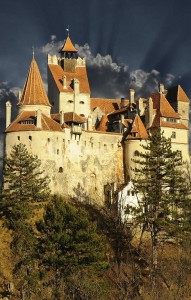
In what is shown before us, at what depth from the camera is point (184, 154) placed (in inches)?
3231

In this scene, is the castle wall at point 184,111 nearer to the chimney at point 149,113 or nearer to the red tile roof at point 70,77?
the chimney at point 149,113

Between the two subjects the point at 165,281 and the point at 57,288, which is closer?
the point at 57,288

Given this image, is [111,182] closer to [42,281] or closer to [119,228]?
[119,228]

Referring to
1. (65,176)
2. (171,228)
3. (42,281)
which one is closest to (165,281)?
(171,228)

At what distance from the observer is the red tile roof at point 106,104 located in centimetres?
8975

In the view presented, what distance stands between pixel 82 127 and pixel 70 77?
446 inches

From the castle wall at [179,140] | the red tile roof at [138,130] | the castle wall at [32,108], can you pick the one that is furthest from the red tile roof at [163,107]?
the castle wall at [32,108]

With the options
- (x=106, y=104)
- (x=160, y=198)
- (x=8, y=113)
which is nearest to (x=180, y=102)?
(x=106, y=104)

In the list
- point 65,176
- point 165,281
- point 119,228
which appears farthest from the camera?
point 65,176

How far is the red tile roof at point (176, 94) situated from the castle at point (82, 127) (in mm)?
150

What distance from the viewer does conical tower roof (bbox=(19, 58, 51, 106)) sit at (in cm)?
7881

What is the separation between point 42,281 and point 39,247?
3058 mm

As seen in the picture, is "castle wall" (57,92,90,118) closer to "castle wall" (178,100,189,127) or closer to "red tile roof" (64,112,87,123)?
"red tile roof" (64,112,87,123)

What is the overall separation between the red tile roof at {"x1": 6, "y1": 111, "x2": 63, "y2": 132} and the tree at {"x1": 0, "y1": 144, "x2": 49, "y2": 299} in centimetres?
305
